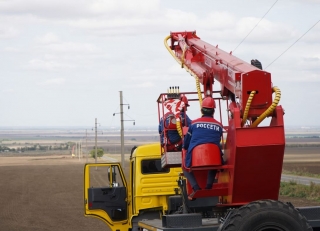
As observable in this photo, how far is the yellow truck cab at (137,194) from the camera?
16.1 metres

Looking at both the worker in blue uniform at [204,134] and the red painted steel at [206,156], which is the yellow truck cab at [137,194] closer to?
the worker in blue uniform at [204,134]

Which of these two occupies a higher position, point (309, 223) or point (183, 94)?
point (183, 94)

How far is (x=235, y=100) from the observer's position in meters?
11.0

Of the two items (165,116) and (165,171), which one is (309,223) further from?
(165,171)

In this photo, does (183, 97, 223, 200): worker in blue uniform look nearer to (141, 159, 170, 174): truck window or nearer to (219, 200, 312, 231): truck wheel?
(219, 200, 312, 231): truck wheel

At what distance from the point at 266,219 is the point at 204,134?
1.89 m

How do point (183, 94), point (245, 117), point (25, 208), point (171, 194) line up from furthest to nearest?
point (25, 208)
point (171, 194)
point (183, 94)
point (245, 117)

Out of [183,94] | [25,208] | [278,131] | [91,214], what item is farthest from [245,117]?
[25,208]

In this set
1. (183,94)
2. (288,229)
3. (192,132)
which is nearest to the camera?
(288,229)

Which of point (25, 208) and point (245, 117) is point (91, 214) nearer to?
point (245, 117)

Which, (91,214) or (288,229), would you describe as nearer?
(288,229)

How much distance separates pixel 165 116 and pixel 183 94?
0.50 meters

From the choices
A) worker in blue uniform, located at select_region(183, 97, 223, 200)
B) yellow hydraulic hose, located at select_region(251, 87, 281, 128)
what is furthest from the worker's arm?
yellow hydraulic hose, located at select_region(251, 87, 281, 128)

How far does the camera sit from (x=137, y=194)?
52.7 feet
